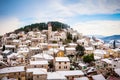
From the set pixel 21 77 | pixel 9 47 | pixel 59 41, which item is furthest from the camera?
pixel 59 41

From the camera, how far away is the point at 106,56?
12148 mm

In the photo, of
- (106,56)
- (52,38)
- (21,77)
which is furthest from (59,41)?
(21,77)

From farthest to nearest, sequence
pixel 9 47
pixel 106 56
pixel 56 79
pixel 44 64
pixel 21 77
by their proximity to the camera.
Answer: pixel 9 47, pixel 106 56, pixel 44 64, pixel 21 77, pixel 56 79

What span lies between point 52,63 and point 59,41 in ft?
20.9

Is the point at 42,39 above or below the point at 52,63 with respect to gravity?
above

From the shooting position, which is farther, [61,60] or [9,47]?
[9,47]

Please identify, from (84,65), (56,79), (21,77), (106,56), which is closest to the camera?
(56,79)

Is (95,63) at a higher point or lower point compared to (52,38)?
lower

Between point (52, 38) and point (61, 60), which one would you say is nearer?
point (61, 60)

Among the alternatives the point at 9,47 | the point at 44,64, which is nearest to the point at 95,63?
the point at 44,64

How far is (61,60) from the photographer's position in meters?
8.93

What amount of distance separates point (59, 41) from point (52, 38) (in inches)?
48.0

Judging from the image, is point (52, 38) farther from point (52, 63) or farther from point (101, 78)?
point (101, 78)

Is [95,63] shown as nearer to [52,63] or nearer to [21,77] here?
[52,63]
